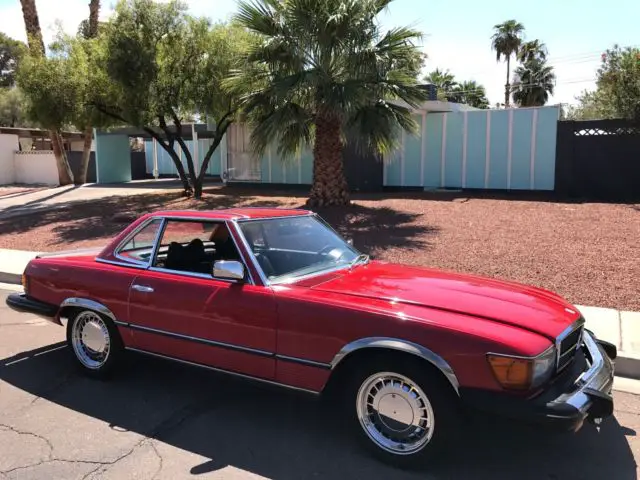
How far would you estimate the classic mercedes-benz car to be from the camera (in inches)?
118

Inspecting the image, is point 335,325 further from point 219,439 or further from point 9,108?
point 9,108

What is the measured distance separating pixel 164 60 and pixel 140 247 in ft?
44.4

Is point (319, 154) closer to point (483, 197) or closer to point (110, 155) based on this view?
point (483, 197)

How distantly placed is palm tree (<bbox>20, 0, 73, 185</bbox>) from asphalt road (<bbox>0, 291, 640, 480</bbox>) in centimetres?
1812

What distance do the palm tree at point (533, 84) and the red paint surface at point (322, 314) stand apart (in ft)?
150

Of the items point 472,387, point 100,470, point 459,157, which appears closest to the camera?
point 472,387

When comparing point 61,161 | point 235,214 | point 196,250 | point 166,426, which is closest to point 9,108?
point 61,161

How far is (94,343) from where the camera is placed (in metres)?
4.63

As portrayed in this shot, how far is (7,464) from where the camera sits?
10.9 ft

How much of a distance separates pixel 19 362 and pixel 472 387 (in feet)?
14.1

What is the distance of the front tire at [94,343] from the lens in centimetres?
451

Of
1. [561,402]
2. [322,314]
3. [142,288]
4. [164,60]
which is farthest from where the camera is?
[164,60]

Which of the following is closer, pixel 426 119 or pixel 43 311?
pixel 43 311

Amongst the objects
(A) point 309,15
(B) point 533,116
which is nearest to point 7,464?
(A) point 309,15
